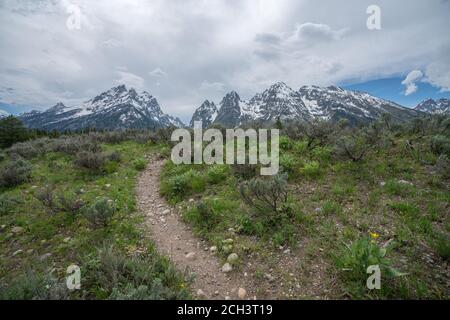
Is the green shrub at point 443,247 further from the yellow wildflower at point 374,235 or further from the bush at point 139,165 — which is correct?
the bush at point 139,165

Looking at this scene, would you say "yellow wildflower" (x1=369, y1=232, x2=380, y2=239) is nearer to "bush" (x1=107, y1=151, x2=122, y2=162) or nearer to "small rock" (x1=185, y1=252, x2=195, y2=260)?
"small rock" (x1=185, y1=252, x2=195, y2=260)

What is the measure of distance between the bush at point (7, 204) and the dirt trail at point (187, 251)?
4232 millimetres

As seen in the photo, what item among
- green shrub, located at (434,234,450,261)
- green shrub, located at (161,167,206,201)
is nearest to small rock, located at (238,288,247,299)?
green shrub, located at (434,234,450,261)

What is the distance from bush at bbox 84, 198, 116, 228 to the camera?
20.3 feet

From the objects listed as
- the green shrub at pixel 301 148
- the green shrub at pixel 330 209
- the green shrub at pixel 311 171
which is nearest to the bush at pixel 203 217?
the green shrub at pixel 330 209

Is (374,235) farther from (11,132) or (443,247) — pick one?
(11,132)

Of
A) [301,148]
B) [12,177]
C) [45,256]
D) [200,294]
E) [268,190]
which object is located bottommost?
[200,294]

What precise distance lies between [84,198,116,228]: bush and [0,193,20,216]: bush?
380 cm

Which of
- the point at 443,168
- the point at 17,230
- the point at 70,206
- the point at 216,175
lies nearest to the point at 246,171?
the point at 216,175

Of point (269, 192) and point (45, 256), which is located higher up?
point (269, 192)

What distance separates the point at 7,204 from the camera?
7.82 meters

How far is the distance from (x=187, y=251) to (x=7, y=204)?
23.6 ft
